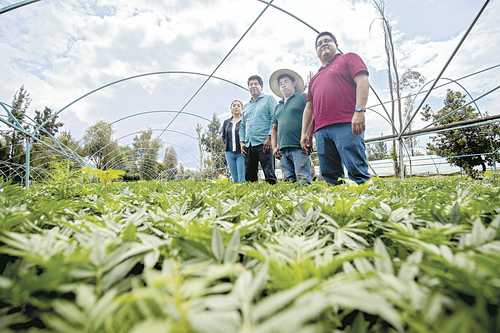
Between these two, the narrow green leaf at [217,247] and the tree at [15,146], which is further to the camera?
the tree at [15,146]

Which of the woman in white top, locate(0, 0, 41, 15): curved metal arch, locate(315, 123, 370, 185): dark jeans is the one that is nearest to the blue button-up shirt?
the woman in white top

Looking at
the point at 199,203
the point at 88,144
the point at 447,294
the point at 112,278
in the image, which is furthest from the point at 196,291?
the point at 88,144

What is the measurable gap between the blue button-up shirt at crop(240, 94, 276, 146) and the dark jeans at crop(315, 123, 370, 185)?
1532mm

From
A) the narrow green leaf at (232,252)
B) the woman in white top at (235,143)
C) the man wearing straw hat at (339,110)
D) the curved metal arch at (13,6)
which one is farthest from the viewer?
the woman in white top at (235,143)

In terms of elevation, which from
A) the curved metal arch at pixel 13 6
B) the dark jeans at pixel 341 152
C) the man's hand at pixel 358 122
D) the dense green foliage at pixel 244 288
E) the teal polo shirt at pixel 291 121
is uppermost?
the curved metal arch at pixel 13 6

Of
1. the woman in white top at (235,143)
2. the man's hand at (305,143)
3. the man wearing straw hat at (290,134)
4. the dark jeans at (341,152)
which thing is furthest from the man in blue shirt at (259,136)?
the dark jeans at (341,152)

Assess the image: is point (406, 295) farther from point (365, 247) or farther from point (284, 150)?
point (284, 150)

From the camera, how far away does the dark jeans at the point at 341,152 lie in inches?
107

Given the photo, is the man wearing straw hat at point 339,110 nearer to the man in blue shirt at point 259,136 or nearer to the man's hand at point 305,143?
the man's hand at point 305,143

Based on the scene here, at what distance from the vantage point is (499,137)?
11.9 metres

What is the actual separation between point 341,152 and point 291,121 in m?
1.08

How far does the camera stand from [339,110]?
2926mm

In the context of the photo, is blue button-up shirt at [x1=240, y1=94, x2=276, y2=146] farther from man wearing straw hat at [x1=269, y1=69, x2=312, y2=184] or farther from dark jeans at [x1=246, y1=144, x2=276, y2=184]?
man wearing straw hat at [x1=269, y1=69, x2=312, y2=184]

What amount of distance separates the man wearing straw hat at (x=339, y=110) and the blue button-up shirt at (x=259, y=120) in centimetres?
129
